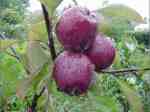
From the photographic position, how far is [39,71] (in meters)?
0.93

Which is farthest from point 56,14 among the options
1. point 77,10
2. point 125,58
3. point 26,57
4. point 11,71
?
point 125,58

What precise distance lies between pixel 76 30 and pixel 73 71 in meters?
0.08

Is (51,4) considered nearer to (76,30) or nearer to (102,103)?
(76,30)

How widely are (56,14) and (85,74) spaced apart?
0.48 ft

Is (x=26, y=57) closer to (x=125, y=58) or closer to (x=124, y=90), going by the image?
(x=124, y=90)

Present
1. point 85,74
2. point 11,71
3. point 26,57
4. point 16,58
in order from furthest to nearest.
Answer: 1. point 16,58
2. point 11,71
3. point 26,57
4. point 85,74

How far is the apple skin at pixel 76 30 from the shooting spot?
35.4 inches

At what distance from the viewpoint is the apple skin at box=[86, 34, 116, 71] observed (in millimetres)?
928

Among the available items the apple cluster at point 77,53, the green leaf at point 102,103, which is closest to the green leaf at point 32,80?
the apple cluster at point 77,53

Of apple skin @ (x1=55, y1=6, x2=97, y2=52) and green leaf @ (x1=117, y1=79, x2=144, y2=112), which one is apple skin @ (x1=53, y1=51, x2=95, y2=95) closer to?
apple skin @ (x1=55, y1=6, x2=97, y2=52)

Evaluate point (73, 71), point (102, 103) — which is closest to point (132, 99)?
point (102, 103)

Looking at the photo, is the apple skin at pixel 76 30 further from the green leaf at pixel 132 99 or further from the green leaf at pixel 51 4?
the green leaf at pixel 132 99

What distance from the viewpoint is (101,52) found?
3.06ft

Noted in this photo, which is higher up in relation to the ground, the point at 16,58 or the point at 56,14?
the point at 56,14
